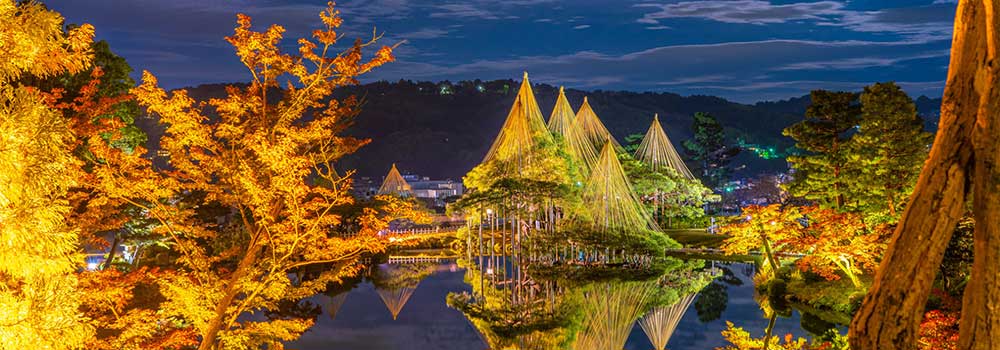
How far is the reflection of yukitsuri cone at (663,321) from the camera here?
15540 millimetres

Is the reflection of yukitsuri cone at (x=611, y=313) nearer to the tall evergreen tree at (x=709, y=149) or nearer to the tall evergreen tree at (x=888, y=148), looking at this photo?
the tall evergreen tree at (x=888, y=148)

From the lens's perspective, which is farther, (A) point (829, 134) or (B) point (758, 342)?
(A) point (829, 134)

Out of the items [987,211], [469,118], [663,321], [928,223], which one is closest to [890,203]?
[663,321]

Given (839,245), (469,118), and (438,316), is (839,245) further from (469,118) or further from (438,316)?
(469,118)

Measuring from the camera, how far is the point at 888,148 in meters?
17.3

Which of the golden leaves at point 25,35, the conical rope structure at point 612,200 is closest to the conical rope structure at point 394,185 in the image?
the conical rope structure at point 612,200

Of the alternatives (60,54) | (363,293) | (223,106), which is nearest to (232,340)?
(223,106)

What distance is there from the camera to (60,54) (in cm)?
593

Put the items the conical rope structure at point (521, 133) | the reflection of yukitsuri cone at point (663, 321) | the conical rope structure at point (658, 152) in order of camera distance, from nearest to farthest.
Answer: the reflection of yukitsuri cone at point (663, 321)
the conical rope structure at point (521, 133)
the conical rope structure at point (658, 152)

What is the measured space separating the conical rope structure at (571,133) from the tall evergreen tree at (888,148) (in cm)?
1378

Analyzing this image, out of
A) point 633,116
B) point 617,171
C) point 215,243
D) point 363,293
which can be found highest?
point 633,116

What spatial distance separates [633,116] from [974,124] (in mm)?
95672

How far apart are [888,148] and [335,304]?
1410cm

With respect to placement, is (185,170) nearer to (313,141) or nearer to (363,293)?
(313,141)
